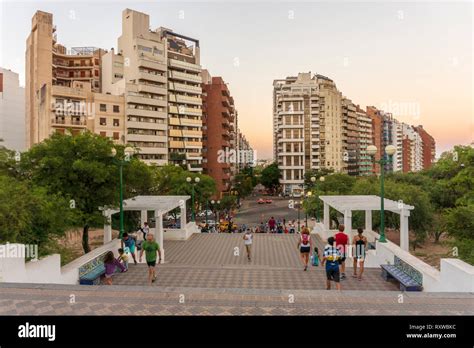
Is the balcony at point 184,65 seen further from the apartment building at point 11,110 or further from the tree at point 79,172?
the tree at point 79,172

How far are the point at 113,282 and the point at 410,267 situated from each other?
9046 mm

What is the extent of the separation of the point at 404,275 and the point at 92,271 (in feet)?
30.9

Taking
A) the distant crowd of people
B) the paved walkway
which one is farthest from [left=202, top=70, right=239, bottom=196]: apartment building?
the paved walkway

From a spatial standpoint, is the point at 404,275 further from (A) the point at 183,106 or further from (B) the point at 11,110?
(B) the point at 11,110

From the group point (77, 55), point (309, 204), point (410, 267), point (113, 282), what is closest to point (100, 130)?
point (77, 55)

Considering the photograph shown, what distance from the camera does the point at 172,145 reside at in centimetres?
6938

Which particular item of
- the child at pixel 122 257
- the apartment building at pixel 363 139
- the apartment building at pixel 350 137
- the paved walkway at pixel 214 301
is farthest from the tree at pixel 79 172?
→ the apartment building at pixel 363 139

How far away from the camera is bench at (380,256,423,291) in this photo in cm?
1039

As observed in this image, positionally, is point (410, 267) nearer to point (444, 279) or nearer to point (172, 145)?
point (444, 279)

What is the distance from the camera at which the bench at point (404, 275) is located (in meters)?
10.4

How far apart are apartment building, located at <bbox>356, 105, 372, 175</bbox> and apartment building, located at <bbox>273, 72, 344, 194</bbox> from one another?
51.7 ft

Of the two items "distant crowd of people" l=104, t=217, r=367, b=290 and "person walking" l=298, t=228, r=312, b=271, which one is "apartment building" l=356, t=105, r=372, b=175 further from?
"distant crowd of people" l=104, t=217, r=367, b=290

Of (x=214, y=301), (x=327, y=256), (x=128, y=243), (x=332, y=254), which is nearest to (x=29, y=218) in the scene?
(x=128, y=243)

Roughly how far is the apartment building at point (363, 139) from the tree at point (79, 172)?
11790 centimetres
